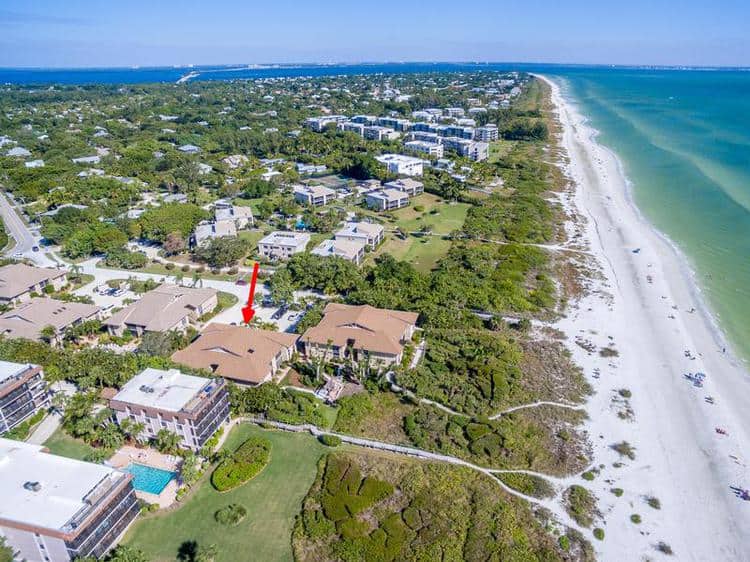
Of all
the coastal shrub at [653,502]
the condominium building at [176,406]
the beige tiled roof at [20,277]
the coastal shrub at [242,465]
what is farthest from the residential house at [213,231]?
the coastal shrub at [653,502]

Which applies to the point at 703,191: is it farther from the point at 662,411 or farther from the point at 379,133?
the point at 379,133

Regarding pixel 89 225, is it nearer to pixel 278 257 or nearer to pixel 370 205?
pixel 278 257

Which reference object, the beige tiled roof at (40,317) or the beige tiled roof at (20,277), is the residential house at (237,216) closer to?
the beige tiled roof at (20,277)

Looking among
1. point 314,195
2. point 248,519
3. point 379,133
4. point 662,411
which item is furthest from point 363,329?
point 379,133

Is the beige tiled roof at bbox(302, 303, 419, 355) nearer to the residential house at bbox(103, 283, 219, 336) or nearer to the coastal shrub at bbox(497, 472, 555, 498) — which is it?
the residential house at bbox(103, 283, 219, 336)

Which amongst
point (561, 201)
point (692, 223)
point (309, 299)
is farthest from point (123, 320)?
point (692, 223)

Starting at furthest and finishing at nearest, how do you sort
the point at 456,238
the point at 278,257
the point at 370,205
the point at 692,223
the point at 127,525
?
the point at 370,205
the point at 692,223
the point at 456,238
the point at 278,257
the point at 127,525
